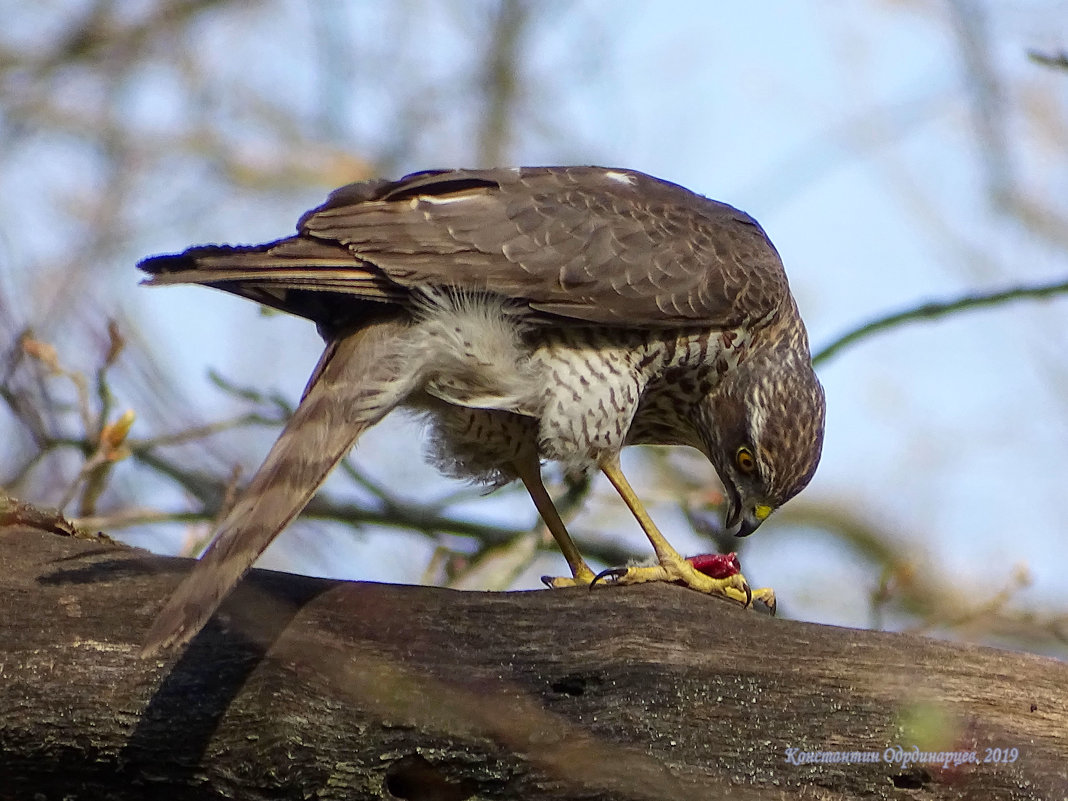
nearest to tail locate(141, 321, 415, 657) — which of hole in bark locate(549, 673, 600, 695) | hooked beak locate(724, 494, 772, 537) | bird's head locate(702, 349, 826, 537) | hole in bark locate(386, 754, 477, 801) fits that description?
hole in bark locate(386, 754, 477, 801)

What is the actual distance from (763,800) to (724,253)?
206cm

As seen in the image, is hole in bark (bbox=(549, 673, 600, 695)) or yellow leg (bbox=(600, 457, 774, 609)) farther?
yellow leg (bbox=(600, 457, 774, 609))

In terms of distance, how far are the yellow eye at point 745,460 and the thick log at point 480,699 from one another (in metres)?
1.24

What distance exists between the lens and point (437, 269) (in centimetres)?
369

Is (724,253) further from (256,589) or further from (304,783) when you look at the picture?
(304,783)

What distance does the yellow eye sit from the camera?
14.1 ft

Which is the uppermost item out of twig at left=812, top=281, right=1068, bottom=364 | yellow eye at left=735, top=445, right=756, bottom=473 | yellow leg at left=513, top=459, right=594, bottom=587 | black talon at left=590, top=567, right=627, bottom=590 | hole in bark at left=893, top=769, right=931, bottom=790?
twig at left=812, top=281, right=1068, bottom=364

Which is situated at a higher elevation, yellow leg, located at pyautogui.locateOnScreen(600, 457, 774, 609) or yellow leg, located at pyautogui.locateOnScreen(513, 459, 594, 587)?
yellow leg, located at pyautogui.locateOnScreen(513, 459, 594, 587)

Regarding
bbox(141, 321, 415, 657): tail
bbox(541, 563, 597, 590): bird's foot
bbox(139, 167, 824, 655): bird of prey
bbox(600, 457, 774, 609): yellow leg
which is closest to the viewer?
bbox(141, 321, 415, 657): tail

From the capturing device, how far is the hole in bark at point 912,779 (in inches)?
110

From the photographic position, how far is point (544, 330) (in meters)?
3.94

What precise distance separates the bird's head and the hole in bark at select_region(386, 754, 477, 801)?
6.30ft

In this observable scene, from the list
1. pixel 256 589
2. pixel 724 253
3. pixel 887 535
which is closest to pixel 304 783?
pixel 256 589

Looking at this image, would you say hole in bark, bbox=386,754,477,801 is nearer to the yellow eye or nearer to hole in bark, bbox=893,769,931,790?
hole in bark, bbox=893,769,931,790
